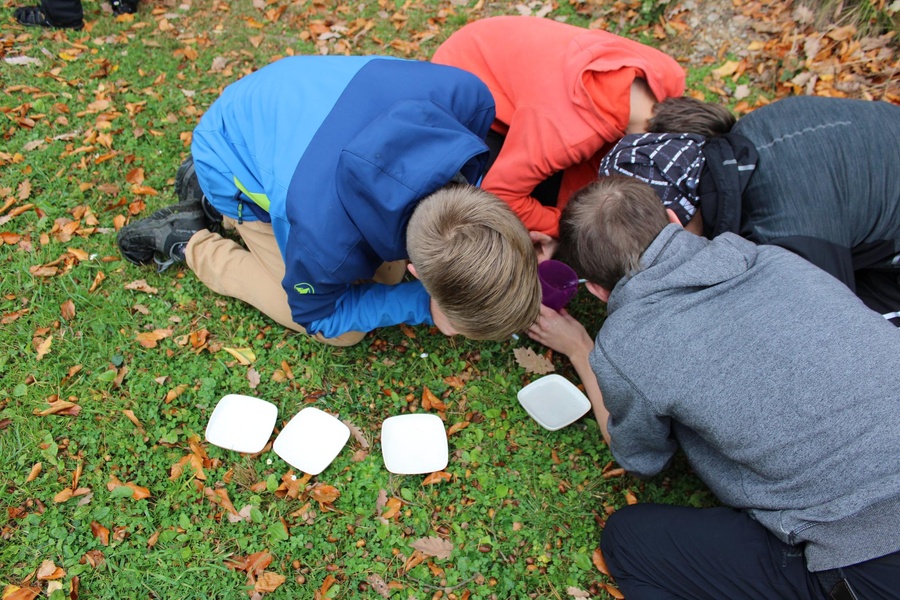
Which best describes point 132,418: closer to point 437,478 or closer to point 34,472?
point 34,472

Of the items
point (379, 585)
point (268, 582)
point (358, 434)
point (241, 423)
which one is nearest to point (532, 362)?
point (358, 434)

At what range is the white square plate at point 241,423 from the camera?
284 centimetres

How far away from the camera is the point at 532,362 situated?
309cm

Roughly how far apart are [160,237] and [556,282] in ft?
7.24

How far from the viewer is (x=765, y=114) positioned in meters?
2.62

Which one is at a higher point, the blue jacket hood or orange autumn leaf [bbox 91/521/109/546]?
the blue jacket hood

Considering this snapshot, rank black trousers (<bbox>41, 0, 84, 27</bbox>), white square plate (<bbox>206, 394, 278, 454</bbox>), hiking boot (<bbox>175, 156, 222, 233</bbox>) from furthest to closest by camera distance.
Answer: black trousers (<bbox>41, 0, 84, 27</bbox>) < hiking boot (<bbox>175, 156, 222, 233</bbox>) < white square plate (<bbox>206, 394, 278, 454</bbox>)

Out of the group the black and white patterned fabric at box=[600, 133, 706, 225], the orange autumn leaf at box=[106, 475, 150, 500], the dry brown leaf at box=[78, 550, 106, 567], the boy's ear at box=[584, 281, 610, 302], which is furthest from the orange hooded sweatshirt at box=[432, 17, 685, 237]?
the dry brown leaf at box=[78, 550, 106, 567]

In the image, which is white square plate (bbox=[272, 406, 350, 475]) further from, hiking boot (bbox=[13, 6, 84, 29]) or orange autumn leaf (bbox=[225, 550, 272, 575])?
hiking boot (bbox=[13, 6, 84, 29])

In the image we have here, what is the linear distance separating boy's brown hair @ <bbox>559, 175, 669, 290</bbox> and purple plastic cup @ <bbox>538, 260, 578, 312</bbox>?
0.40 meters

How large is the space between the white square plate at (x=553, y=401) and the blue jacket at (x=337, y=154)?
1.00 meters

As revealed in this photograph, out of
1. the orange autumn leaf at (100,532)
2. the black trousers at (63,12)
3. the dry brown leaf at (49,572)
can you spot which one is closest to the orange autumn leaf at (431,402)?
the orange autumn leaf at (100,532)

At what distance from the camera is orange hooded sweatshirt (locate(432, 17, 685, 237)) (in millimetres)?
2686

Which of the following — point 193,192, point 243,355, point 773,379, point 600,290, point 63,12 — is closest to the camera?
point 773,379
